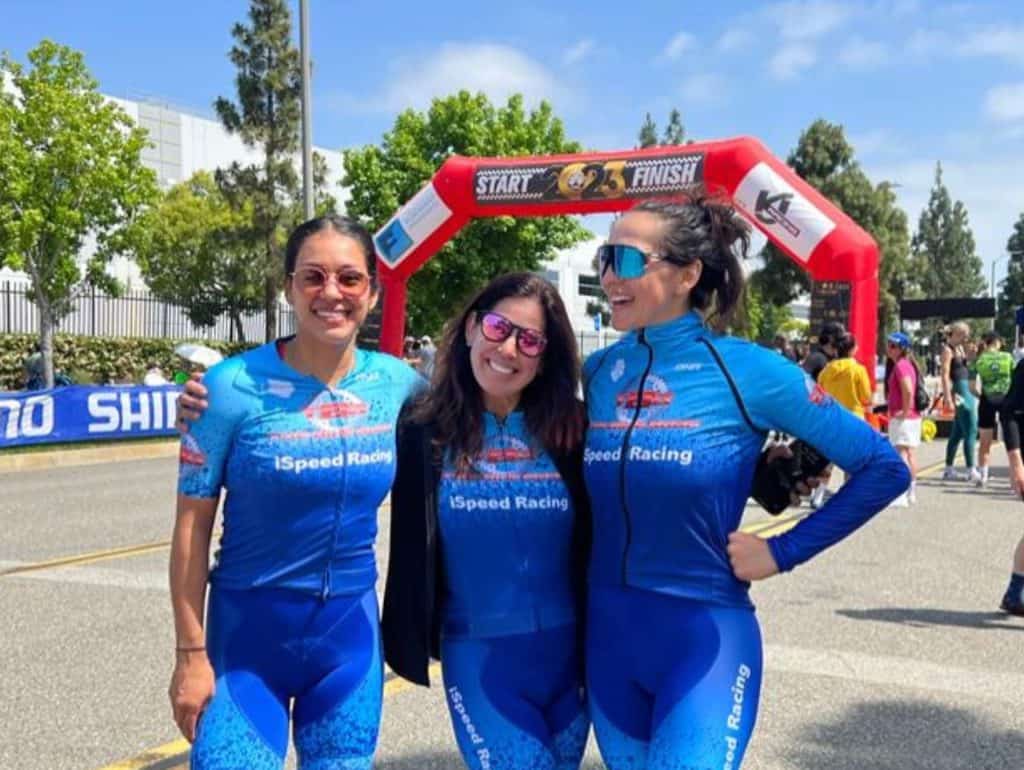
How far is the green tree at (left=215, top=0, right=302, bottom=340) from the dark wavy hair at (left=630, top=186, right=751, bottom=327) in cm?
2939

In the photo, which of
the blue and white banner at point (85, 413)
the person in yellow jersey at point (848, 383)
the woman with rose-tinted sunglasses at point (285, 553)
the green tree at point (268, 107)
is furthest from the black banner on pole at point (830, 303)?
the green tree at point (268, 107)

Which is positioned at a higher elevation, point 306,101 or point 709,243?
point 306,101

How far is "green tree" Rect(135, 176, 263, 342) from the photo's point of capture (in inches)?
1486

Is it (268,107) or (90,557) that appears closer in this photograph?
(90,557)

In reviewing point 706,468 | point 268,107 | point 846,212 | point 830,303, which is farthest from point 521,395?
point 846,212

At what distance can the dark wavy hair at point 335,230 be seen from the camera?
108 inches

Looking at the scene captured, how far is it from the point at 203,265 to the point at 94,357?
42.4ft

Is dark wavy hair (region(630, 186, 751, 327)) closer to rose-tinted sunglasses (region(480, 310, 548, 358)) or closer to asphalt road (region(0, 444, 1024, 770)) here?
rose-tinted sunglasses (region(480, 310, 548, 358))

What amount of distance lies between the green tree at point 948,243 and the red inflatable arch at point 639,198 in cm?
8675

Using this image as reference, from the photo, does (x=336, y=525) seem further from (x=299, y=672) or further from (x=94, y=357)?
(x=94, y=357)

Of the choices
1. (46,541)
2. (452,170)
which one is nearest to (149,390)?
(452,170)

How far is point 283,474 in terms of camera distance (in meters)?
2.57

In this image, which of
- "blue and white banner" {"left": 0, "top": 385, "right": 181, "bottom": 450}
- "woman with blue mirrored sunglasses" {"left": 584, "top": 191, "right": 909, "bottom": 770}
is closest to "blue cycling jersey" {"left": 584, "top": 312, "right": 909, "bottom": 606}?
"woman with blue mirrored sunglasses" {"left": 584, "top": 191, "right": 909, "bottom": 770}

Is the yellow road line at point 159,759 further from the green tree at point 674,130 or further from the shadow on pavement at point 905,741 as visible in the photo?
the green tree at point 674,130
